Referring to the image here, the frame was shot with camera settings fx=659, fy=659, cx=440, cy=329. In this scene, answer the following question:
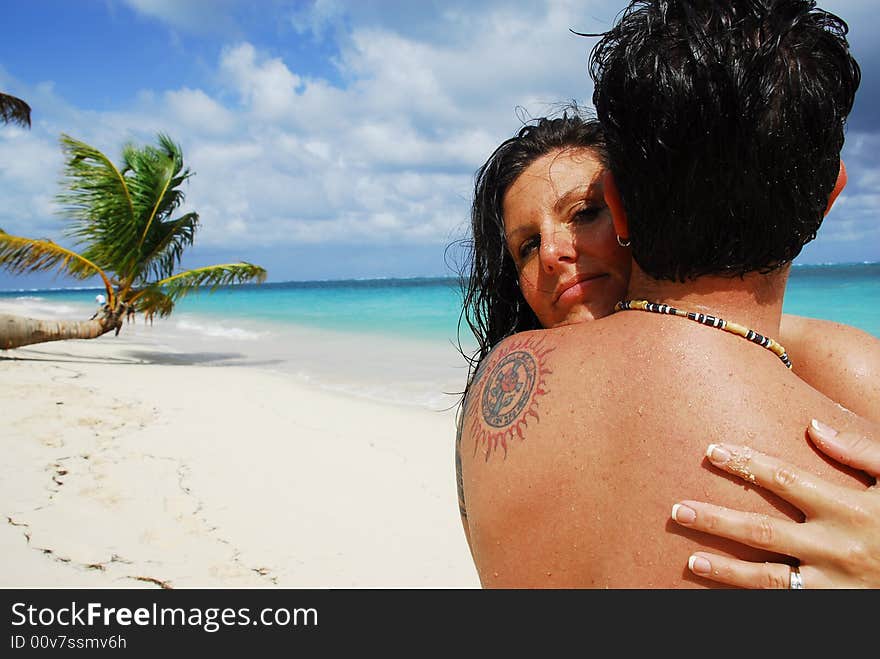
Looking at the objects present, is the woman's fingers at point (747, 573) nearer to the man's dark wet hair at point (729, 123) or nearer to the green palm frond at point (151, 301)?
the man's dark wet hair at point (729, 123)

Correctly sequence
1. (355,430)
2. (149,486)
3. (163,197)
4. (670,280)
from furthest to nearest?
(163,197) → (355,430) → (149,486) → (670,280)

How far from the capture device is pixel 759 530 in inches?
39.8

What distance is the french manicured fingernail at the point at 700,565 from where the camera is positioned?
1.04 meters

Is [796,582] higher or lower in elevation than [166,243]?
lower

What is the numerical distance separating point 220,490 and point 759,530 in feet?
15.3

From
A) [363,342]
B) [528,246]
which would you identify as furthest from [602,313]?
[363,342]

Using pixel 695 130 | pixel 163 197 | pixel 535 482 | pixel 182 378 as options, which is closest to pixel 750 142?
pixel 695 130

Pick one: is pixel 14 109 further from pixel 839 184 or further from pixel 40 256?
pixel 839 184

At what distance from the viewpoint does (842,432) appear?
1084 millimetres

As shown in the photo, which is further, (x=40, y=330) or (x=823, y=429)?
(x=40, y=330)

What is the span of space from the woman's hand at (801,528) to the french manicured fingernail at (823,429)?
0.04 m

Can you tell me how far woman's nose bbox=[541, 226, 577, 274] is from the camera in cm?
157
